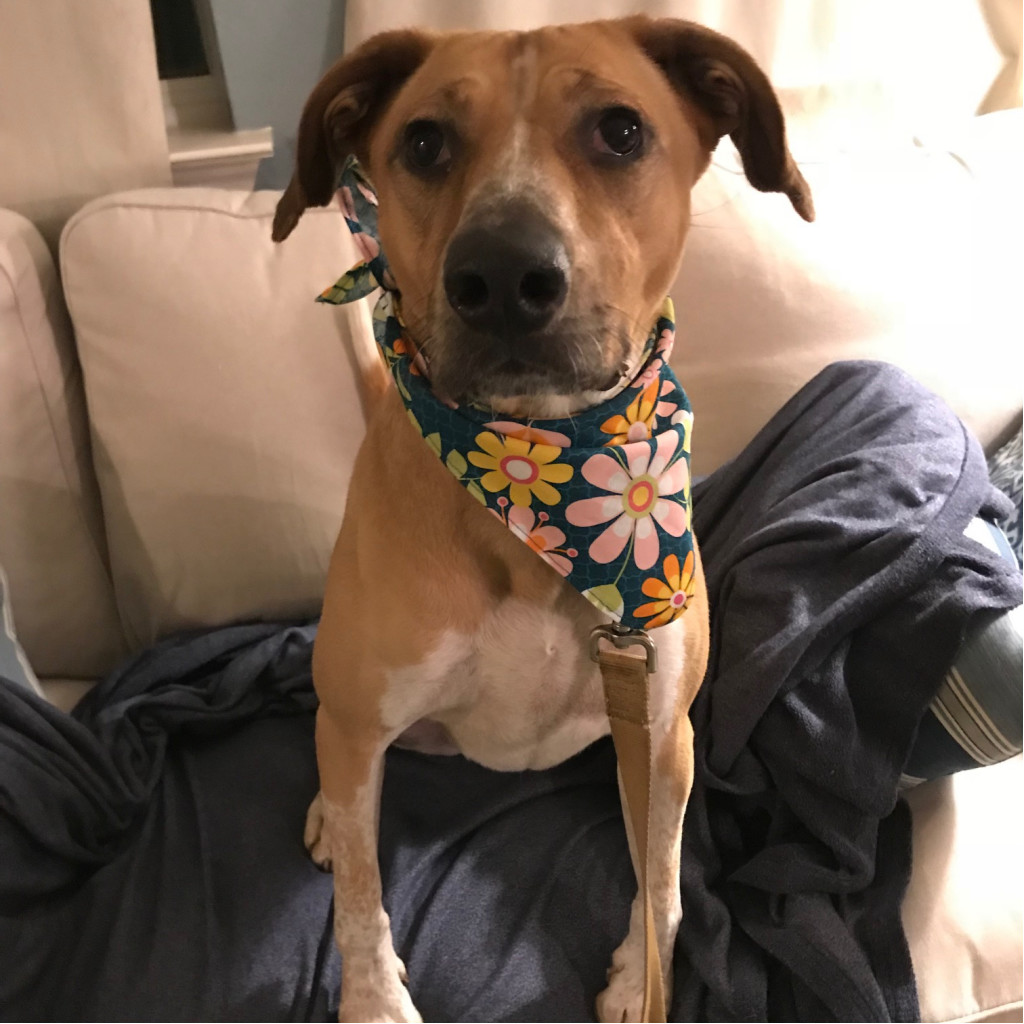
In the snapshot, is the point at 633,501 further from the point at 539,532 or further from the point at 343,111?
the point at 343,111

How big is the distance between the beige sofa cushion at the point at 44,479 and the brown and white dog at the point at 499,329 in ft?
2.35

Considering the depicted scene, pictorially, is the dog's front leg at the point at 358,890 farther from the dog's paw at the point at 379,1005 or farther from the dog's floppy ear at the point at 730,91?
the dog's floppy ear at the point at 730,91

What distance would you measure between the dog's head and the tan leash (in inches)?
11.6

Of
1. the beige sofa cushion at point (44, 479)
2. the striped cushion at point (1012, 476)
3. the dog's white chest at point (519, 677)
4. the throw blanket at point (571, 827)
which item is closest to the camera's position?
the dog's white chest at point (519, 677)

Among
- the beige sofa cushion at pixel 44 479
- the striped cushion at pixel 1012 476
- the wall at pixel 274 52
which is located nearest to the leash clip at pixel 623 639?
the striped cushion at pixel 1012 476

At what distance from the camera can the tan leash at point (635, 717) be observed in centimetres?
100

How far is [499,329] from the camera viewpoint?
84cm

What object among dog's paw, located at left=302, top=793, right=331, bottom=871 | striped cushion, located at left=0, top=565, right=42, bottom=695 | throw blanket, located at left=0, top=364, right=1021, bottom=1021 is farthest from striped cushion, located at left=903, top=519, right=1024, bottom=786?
striped cushion, located at left=0, top=565, right=42, bottom=695

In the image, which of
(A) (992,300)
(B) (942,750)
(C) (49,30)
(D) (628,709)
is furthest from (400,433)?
(A) (992,300)

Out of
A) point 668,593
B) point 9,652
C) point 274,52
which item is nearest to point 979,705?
point 668,593

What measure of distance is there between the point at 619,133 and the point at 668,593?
540mm

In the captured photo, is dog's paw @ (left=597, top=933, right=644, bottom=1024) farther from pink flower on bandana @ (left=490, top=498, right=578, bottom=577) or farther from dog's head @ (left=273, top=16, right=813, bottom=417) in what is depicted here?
dog's head @ (left=273, top=16, right=813, bottom=417)

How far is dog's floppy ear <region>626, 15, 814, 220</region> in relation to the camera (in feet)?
3.37

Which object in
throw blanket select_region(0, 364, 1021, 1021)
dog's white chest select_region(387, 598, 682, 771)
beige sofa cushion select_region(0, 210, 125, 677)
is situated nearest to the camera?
dog's white chest select_region(387, 598, 682, 771)
